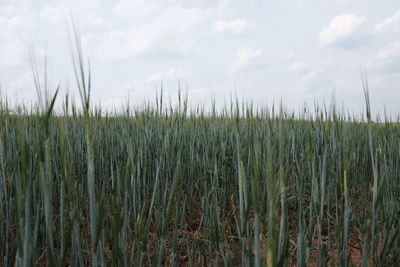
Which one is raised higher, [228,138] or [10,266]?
[228,138]

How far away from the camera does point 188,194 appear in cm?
259

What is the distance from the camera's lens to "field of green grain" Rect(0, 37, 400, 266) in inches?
35.8

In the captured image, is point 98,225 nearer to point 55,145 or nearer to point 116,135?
point 55,145

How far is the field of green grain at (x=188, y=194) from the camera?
2.98 ft

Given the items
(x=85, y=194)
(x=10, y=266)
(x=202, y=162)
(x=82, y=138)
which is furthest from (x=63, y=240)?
(x=82, y=138)

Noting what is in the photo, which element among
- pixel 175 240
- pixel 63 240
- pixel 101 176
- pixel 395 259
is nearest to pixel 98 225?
pixel 63 240

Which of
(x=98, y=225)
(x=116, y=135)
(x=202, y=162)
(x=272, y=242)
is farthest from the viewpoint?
(x=116, y=135)

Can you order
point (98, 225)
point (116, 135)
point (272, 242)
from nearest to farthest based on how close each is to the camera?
point (272, 242) < point (98, 225) < point (116, 135)

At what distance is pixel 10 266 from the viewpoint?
61.0 inches

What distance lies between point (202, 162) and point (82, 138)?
2.86 ft

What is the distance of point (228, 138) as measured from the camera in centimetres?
300

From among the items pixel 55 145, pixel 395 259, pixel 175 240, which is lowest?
pixel 395 259

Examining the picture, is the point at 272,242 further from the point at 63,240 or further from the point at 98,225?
the point at 63,240

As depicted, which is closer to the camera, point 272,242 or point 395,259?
point 272,242
